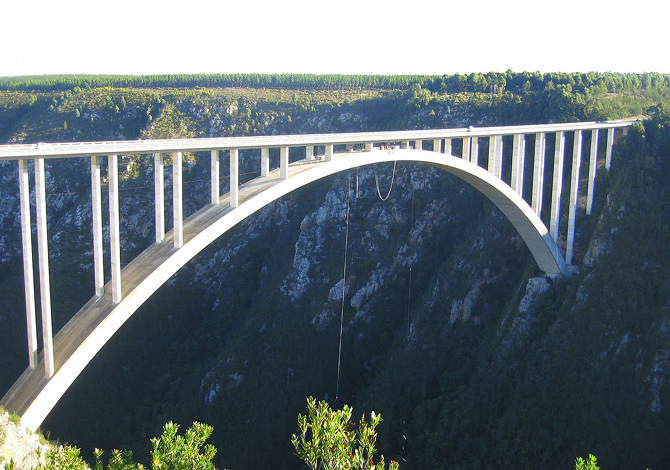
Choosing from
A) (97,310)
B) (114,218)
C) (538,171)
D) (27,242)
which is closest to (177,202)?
(114,218)

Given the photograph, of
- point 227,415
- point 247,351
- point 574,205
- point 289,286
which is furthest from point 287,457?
point 574,205

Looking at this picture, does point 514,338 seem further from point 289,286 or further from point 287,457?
point 289,286

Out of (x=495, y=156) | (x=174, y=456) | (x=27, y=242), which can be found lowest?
(x=174, y=456)

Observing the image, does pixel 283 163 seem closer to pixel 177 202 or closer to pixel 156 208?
pixel 177 202

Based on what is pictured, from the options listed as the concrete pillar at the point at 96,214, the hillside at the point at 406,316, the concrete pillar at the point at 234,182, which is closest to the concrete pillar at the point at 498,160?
the hillside at the point at 406,316

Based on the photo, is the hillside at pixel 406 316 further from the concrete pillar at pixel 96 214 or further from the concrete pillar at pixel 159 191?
the concrete pillar at pixel 96 214

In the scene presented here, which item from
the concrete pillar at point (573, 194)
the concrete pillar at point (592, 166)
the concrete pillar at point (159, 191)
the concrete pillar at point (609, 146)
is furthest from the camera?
the concrete pillar at point (609, 146)
